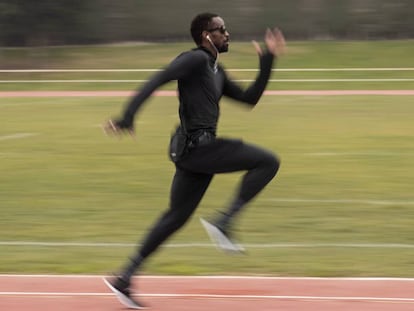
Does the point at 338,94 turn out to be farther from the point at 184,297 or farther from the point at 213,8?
the point at 184,297

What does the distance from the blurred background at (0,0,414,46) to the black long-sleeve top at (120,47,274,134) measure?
30.5 m

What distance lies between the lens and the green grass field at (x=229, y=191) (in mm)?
7887

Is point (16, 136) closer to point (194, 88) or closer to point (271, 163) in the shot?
point (271, 163)

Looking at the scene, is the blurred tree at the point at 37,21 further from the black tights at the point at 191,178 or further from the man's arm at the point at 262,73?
the black tights at the point at 191,178

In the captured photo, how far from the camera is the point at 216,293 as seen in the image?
664 centimetres

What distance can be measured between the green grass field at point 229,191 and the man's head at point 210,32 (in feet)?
6.53

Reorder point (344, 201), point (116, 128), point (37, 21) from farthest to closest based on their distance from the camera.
A: 1. point (37, 21)
2. point (344, 201)
3. point (116, 128)

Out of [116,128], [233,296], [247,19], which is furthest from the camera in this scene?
[247,19]

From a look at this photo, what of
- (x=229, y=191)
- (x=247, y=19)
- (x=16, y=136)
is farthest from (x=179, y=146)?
(x=247, y=19)

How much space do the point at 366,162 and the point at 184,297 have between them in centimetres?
696

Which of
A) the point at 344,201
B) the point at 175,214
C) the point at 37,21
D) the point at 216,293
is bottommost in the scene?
the point at 37,21

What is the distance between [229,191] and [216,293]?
4.64 metres

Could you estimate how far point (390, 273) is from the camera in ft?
23.9

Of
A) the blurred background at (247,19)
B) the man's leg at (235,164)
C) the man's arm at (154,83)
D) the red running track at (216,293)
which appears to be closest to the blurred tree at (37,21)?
the blurred background at (247,19)
